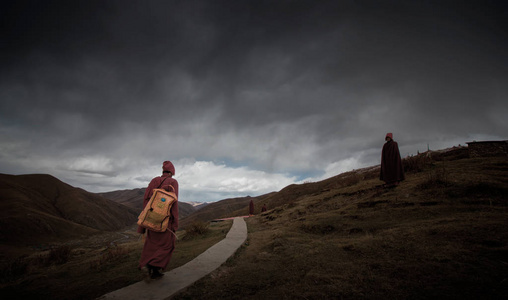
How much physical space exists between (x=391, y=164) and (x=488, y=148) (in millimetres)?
9534

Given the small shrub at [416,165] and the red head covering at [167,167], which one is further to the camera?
the small shrub at [416,165]

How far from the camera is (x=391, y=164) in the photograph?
952cm

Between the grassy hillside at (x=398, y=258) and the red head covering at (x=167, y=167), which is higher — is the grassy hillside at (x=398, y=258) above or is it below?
below

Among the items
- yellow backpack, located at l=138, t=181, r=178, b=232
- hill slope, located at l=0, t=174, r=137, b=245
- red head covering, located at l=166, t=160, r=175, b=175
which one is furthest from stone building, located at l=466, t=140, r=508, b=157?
hill slope, located at l=0, t=174, r=137, b=245

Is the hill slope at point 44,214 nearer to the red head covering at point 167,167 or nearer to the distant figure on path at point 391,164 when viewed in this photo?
the red head covering at point 167,167

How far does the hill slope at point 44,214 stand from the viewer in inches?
1688

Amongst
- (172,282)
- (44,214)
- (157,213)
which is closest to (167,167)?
(157,213)

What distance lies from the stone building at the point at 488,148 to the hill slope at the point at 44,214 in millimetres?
65356

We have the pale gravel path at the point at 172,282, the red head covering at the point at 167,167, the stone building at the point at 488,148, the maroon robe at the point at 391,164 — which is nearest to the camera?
the pale gravel path at the point at 172,282

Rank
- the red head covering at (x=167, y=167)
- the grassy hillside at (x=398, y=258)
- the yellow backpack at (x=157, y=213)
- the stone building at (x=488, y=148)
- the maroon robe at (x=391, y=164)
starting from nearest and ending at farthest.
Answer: the grassy hillside at (x=398, y=258), the yellow backpack at (x=157, y=213), the red head covering at (x=167, y=167), the maroon robe at (x=391, y=164), the stone building at (x=488, y=148)

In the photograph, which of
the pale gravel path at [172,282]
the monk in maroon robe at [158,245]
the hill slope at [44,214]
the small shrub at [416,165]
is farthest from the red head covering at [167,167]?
the hill slope at [44,214]

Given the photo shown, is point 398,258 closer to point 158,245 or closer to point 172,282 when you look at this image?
point 172,282

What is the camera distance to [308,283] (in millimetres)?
3123

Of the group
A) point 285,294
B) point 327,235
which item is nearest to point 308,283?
point 285,294
